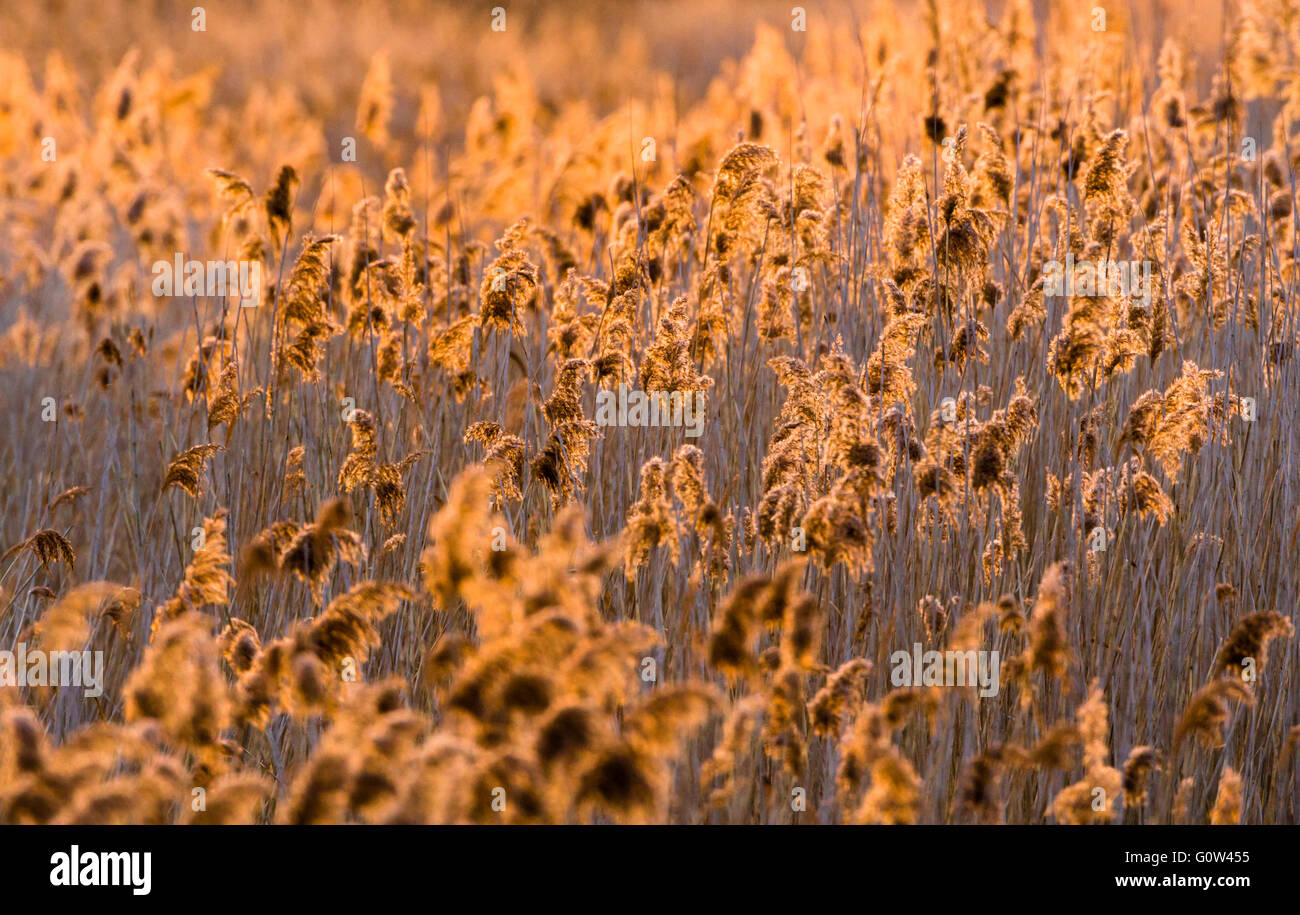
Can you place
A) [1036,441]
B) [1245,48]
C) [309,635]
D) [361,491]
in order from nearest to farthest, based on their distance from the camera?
[309,635], [1036,441], [361,491], [1245,48]

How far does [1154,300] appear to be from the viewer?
3367 mm

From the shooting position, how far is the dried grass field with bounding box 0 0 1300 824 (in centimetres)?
179

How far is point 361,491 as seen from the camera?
13.4ft

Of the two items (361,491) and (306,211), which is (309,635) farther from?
(306,211)

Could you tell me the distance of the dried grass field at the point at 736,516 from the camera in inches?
70.4

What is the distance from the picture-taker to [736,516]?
11.7 ft

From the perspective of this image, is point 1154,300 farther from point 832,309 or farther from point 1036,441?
point 832,309

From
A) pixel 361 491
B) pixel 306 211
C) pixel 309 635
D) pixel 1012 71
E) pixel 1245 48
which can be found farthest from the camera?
pixel 306 211

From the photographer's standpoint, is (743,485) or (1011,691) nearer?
(1011,691)
